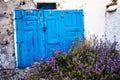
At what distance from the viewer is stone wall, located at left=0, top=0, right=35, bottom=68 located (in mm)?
8266

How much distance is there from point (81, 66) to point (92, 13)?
3.12 meters

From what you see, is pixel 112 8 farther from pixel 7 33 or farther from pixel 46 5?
pixel 7 33

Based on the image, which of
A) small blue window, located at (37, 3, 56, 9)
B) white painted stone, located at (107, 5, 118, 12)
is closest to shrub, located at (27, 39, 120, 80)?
white painted stone, located at (107, 5, 118, 12)

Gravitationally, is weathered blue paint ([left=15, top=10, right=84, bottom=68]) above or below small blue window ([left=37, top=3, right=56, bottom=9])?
below

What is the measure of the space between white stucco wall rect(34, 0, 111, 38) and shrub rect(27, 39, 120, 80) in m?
1.51

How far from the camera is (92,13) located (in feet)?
30.0

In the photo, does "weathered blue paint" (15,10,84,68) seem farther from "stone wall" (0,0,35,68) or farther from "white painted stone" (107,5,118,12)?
"white painted stone" (107,5,118,12)

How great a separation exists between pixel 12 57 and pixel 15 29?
0.83 meters

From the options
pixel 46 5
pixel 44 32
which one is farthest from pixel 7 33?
pixel 46 5

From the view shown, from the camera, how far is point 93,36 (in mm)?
9039

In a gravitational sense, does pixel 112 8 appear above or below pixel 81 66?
above

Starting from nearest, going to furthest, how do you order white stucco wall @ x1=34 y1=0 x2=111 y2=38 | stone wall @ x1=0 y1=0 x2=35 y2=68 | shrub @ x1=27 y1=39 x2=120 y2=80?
shrub @ x1=27 y1=39 x2=120 y2=80 < stone wall @ x1=0 y1=0 x2=35 y2=68 < white stucco wall @ x1=34 y1=0 x2=111 y2=38

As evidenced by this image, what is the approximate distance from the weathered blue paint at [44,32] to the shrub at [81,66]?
1.16 meters

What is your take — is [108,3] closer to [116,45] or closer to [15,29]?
[116,45]
